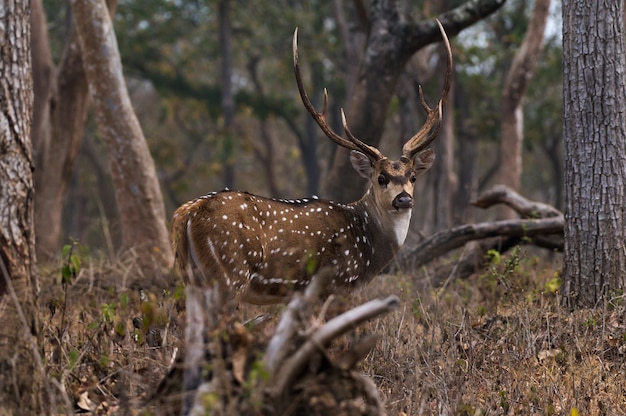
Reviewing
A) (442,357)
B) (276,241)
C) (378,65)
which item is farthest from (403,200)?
(378,65)

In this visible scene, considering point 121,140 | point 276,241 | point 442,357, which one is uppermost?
point 121,140

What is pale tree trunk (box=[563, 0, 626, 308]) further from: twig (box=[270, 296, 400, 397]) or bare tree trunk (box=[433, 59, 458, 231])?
bare tree trunk (box=[433, 59, 458, 231])

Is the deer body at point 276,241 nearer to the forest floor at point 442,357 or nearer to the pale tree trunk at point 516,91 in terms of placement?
the forest floor at point 442,357

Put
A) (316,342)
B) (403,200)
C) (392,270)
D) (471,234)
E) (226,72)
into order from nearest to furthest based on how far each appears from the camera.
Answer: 1. (316,342)
2. (403,200)
3. (471,234)
4. (392,270)
5. (226,72)

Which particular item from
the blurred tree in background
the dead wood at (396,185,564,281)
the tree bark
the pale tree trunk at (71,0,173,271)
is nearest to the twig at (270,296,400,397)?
the dead wood at (396,185,564,281)

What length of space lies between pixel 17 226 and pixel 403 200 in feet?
11.1

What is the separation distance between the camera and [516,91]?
14125mm

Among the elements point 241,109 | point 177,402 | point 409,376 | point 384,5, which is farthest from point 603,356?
point 241,109

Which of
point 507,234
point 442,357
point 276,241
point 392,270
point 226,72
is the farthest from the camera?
point 226,72

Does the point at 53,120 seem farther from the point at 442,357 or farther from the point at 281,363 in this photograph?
the point at 281,363

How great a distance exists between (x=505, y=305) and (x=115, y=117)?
16.1 ft

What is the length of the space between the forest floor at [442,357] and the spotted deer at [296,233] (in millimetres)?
401

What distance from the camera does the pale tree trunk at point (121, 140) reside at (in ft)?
31.2

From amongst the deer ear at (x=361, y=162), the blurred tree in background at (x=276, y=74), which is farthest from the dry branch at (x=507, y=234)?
the blurred tree in background at (x=276, y=74)
